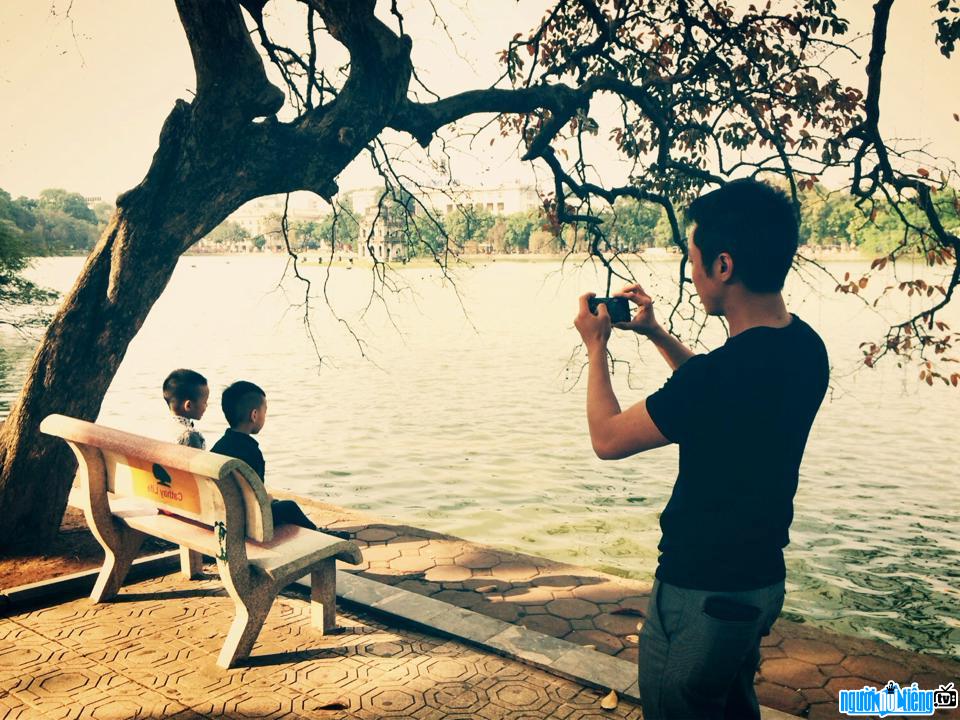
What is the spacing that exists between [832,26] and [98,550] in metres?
7.73

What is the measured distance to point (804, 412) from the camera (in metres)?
1.99

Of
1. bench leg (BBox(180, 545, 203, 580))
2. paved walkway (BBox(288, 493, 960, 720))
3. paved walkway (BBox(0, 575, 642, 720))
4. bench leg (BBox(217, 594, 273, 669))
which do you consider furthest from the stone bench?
paved walkway (BBox(288, 493, 960, 720))

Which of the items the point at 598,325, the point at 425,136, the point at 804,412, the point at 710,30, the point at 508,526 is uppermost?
the point at 710,30

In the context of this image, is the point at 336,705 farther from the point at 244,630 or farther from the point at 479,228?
the point at 479,228

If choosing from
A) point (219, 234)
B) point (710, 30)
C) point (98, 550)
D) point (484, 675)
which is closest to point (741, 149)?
point (710, 30)

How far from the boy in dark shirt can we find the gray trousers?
117 inches

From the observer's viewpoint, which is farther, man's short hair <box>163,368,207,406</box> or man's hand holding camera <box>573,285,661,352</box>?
man's short hair <box>163,368,207,406</box>

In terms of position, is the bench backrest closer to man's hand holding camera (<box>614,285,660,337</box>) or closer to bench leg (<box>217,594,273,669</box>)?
bench leg (<box>217,594,273,669</box>)

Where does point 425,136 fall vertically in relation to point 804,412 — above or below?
above

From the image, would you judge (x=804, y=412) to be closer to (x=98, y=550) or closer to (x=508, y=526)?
(x=98, y=550)

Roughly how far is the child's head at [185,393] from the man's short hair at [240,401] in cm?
52

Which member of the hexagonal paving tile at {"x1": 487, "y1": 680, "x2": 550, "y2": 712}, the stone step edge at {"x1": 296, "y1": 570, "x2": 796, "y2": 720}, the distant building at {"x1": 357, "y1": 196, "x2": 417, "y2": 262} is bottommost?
the hexagonal paving tile at {"x1": 487, "y1": 680, "x2": 550, "y2": 712}

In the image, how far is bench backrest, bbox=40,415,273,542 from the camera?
362 centimetres

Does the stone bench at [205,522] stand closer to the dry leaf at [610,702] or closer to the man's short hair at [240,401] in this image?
the man's short hair at [240,401]
